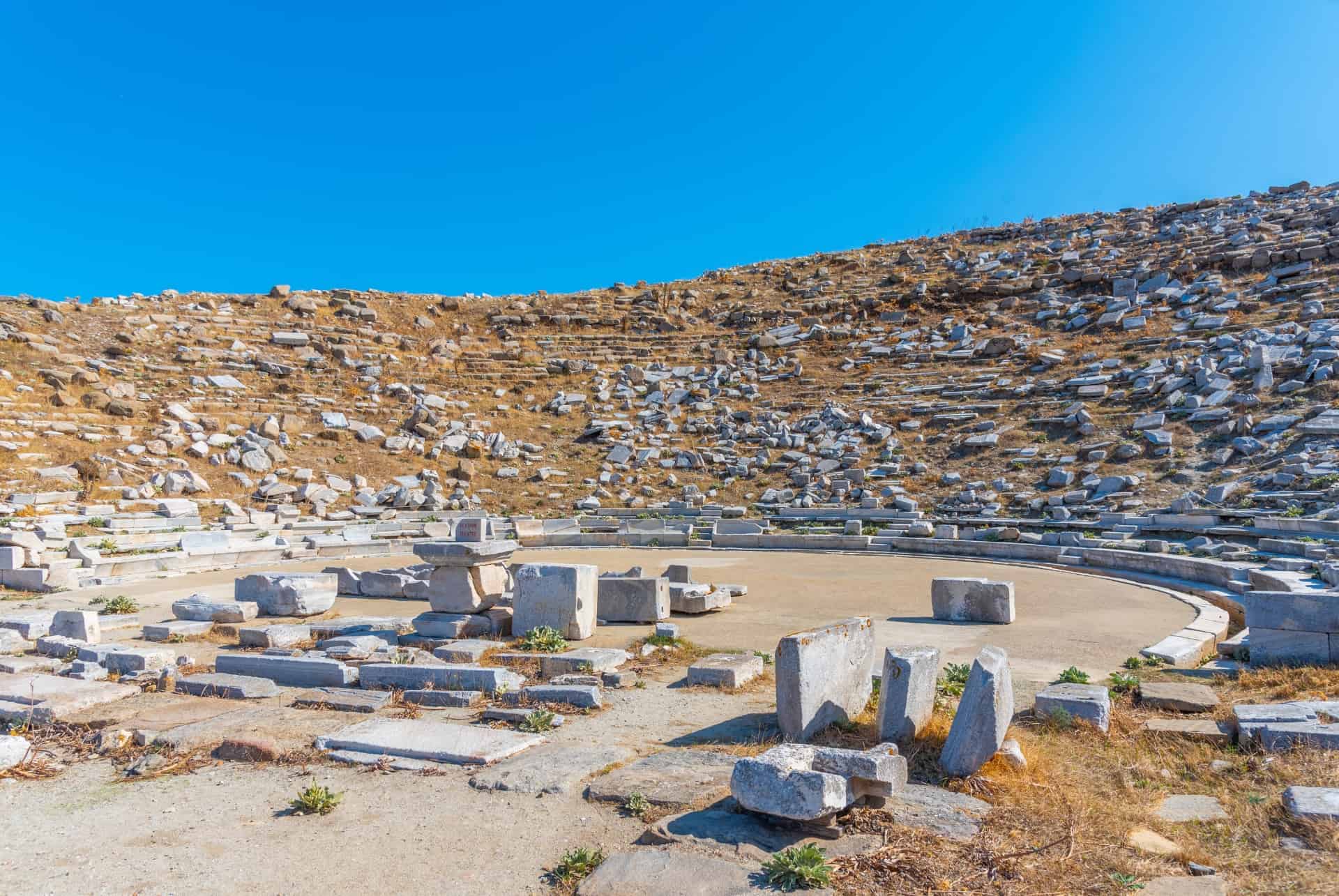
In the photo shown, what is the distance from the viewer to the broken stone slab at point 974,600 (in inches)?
417

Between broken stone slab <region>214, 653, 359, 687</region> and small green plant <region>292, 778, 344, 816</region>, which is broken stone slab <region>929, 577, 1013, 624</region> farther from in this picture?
small green plant <region>292, 778, 344, 816</region>

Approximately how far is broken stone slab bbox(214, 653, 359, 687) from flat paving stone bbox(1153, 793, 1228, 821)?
6566 mm

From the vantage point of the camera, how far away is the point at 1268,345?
2403 cm

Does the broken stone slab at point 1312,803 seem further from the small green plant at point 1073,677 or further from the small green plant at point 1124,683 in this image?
the small green plant at point 1073,677

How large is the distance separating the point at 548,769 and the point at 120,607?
10065 mm

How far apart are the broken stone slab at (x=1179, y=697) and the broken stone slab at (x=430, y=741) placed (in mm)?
4738

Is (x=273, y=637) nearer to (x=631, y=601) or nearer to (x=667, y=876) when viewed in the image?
(x=631, y=601)

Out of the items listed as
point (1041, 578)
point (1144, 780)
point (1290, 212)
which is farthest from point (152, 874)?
point (1290, 212)

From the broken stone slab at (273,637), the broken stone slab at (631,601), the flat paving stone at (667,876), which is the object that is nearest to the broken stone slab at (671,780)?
the flat paving stone at (667,876)

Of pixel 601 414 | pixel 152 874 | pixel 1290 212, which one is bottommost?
pixel 152 874

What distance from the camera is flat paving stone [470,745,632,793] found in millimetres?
5113

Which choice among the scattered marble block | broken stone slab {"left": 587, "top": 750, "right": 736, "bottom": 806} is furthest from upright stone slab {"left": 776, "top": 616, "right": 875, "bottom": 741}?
the scattered marble block

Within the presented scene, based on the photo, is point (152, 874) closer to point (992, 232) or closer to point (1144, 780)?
point (1144, 780)

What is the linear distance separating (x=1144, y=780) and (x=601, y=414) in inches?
1033
